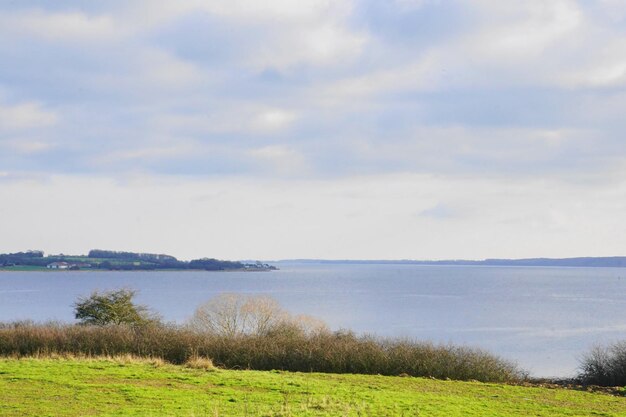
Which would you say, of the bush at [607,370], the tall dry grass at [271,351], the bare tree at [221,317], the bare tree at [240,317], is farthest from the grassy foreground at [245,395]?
the bare tree at [240,317]

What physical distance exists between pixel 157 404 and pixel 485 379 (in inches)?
576

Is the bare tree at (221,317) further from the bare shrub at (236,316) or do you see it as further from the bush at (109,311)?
the bush at (109,311)

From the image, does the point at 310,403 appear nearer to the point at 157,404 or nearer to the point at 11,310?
the point at 157,404

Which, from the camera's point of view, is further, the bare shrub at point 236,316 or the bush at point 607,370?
the bare shrub at point 236,316

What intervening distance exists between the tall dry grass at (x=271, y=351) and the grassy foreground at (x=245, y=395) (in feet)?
8.97

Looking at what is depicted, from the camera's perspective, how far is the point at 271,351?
1104 inches

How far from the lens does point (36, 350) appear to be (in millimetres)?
29766

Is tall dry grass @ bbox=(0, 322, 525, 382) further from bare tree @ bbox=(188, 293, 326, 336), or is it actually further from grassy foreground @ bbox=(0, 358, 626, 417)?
bare tree @ bbox=(188, 293, 326, 336)

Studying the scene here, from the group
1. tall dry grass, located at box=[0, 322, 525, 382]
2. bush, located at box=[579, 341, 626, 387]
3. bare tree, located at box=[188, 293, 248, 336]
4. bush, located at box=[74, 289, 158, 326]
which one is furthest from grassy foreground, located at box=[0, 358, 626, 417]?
bare tree, located at box=[188, 293, 248, 336]

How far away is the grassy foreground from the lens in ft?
53.4

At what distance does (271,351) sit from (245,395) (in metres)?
9.47

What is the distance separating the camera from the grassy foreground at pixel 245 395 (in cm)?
1627

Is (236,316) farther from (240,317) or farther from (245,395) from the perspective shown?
(245,395)

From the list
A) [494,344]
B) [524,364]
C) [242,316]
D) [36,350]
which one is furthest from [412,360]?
[494,344]
